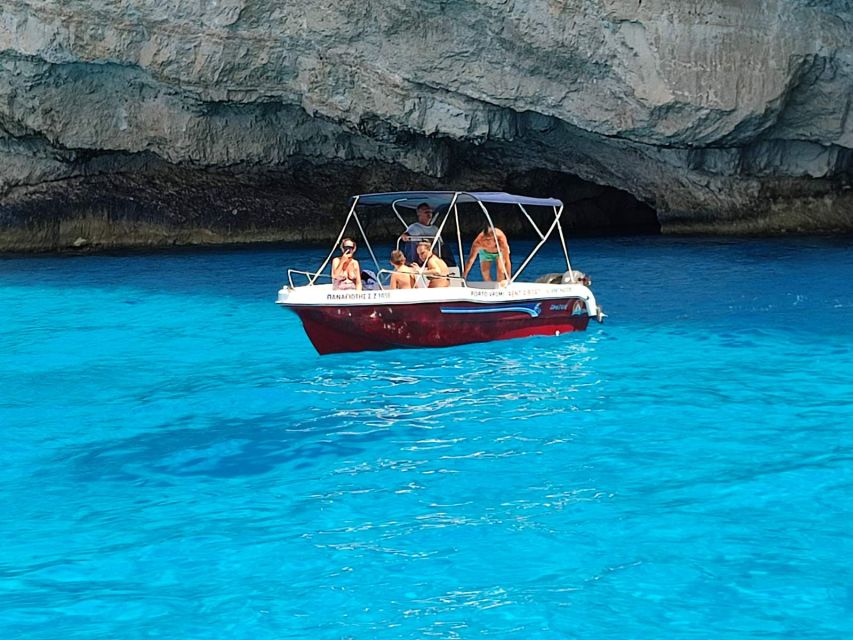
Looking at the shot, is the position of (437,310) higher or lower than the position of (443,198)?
lower

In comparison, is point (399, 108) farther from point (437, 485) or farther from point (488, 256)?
point (437, 485)

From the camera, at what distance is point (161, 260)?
2420cm

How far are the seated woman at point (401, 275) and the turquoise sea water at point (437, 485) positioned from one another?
871 mm

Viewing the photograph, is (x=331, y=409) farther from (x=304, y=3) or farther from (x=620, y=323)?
(x=304, y=3)

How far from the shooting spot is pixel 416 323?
12.4 metres

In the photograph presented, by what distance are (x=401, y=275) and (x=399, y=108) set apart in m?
9.41

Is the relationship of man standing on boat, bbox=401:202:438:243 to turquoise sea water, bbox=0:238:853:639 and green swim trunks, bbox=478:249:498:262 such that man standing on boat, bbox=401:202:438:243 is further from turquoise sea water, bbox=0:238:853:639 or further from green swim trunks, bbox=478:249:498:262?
turquoise sea water, bbox=0:238:853:639

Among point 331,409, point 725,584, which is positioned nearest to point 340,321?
point 331,409

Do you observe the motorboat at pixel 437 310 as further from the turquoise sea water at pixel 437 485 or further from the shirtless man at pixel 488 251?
the shirtless man at pixel 488 251

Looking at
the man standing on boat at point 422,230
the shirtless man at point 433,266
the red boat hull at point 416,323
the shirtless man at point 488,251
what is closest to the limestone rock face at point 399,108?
the shirtless man at point 488,251

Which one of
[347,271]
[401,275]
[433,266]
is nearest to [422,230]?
[433,266]

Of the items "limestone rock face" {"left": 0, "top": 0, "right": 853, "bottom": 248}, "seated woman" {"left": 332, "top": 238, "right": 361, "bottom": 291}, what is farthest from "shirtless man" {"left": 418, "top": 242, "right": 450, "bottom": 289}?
"limestone rock face" {"left": 0, "top": 0, "right": 853, "bottom": 248}

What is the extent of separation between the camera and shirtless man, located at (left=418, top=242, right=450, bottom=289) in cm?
1292

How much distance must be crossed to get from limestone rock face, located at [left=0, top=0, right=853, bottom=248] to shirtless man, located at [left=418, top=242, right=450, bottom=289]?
8.03 metres
